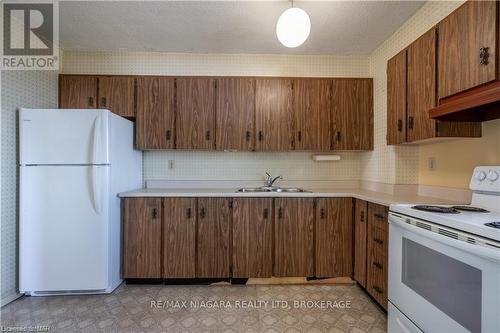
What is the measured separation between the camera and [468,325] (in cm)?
110

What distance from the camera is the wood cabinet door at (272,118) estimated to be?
277 cm

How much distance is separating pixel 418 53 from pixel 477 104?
0.80 m

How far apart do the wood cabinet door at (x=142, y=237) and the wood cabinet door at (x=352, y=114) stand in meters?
2.11

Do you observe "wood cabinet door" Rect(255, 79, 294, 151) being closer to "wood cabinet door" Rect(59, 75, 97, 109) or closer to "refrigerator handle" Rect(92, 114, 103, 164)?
"refrigerator handle" Rect(92, 114, 103, 164)

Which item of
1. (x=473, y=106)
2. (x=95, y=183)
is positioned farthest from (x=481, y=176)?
(x=95, y=183)

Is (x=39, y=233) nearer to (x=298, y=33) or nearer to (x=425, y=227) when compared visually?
(x=298, y=33)

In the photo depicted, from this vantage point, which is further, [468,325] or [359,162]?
[359,162]

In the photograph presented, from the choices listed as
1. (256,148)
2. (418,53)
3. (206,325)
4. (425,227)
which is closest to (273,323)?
(206,325)

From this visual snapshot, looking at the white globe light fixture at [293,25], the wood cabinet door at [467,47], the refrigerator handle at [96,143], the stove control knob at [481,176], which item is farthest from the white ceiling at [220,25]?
the stove control knob at [481,176]

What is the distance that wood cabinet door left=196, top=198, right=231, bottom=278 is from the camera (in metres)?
2.46

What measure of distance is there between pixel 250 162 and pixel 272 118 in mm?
622

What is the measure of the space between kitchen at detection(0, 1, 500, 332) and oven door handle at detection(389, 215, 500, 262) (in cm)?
3

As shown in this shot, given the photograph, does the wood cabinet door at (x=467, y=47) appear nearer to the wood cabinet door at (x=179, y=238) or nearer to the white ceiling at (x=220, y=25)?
the white ceiling at (x=220, y=25)

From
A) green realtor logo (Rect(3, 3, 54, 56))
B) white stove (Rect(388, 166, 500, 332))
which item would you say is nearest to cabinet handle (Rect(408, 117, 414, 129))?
white stove (Rect(388, 166, 500, 332))
